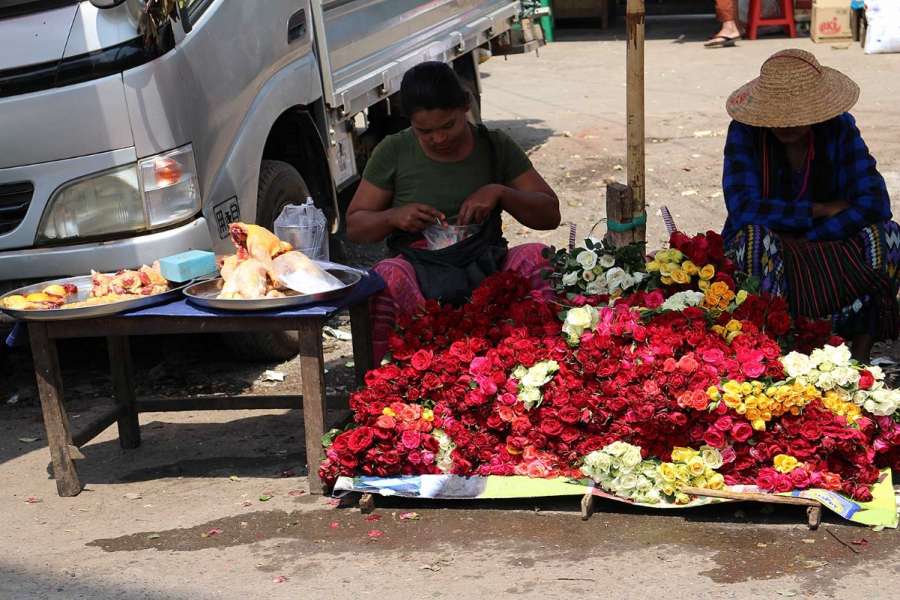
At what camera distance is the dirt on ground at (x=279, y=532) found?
339 cm

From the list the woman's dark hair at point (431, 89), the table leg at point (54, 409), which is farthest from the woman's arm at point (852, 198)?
the table leg at point (54, 409)

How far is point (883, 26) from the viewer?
14336mm

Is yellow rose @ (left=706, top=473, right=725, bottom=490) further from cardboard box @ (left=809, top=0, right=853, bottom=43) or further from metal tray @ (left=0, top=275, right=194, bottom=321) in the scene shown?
cardboard box @ (left=809, top=0, right=853, bottom=43)

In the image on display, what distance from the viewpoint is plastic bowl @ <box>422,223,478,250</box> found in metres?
4.52

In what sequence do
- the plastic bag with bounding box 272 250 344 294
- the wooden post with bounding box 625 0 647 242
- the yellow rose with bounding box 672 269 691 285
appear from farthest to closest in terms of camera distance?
the wooden post with bounding box 625 0 647 242 → the yellow rose with bounding box 672 269 691 285 → the plastic bag with bounding box 272 250 344 294

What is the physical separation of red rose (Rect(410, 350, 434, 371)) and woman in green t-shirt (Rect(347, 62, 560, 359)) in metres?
0.40

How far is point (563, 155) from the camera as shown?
10281 millimetres

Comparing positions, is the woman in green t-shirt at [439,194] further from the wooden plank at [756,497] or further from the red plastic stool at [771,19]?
the red plastic stool at [771,19]

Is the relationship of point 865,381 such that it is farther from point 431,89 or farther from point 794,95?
point 431,89

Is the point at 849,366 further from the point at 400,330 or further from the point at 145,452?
the point at 145,452

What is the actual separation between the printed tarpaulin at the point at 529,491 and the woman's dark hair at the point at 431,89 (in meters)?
1.36

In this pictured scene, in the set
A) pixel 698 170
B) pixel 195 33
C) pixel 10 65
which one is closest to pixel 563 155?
pixel 698 170

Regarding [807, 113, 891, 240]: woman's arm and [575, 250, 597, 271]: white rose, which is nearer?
[575, 250, 597, 271]: white rose

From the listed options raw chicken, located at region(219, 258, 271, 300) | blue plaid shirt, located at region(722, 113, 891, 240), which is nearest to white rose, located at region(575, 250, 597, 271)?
blue plaid shirt, located at region(722, 113, 891, 240)
